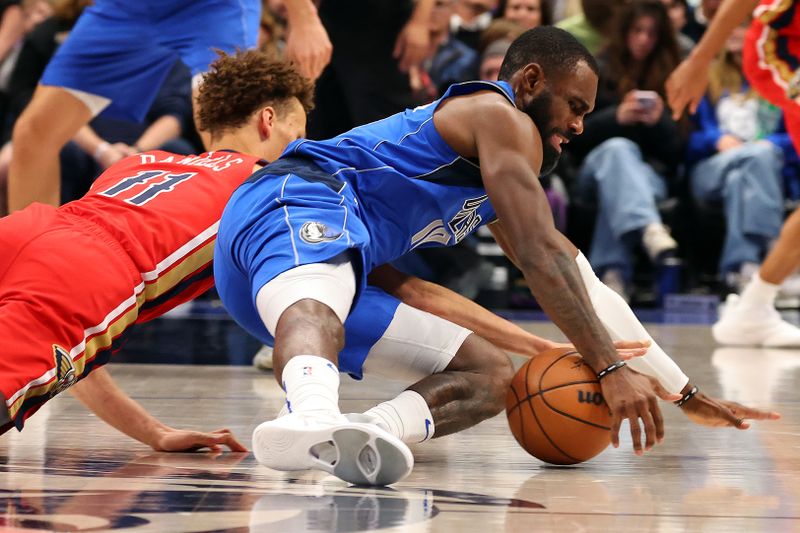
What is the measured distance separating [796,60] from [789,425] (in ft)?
7.49

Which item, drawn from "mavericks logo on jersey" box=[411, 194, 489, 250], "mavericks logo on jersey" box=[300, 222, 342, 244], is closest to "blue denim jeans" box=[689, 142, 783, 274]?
"mavericks logo on jersey" box=[411, 194, 489, 250]

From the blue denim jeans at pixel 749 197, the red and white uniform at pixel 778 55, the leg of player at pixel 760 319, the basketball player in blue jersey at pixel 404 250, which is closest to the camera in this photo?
the basketball player in blue jersey at pixel 404 250

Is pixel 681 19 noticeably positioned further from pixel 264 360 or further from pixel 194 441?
pixel 194 441

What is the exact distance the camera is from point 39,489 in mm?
2516

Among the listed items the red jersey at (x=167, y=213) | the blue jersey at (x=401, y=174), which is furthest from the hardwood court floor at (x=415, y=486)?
the blue jersey at (x=401, y=174)

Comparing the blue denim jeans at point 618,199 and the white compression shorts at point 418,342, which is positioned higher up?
the blue denim jeans at point 618,199

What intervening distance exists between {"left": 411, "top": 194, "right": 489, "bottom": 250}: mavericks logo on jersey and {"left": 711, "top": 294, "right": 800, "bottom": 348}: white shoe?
2971 mm

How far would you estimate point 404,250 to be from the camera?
3.08 m

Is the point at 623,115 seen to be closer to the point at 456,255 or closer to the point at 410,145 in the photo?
the point at 456,255

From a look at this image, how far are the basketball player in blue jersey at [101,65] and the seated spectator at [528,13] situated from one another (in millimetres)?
3322

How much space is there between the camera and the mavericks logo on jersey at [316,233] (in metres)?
2.68

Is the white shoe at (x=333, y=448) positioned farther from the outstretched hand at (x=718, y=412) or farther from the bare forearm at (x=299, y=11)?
the bare forearm at (x=299, y=11)

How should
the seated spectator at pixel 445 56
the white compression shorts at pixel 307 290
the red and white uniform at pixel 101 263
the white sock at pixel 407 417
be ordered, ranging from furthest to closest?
the seated spectator at pixel 445 56 < the white sock at pixel 407 417 < the red and white uniform at pixel 101 263 < the white compression shorts at pixel 307 290

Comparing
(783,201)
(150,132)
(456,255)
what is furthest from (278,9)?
(783,201)
